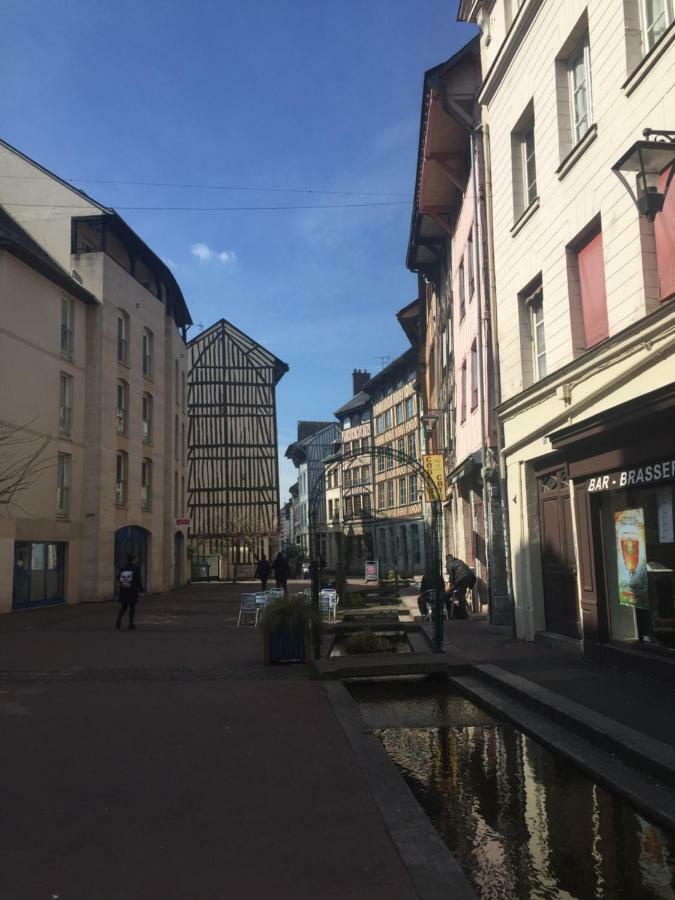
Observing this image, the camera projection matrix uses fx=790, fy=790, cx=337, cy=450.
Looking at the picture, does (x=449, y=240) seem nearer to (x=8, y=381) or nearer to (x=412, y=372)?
(x=8, y=381)

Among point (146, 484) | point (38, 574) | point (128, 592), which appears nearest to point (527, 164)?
point (128, 592)

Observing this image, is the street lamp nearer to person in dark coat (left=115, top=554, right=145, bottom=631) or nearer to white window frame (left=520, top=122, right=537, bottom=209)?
white window frame (left=520, top=122, right=537, bottom=209)

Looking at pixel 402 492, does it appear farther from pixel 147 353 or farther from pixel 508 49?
pixel 508 49

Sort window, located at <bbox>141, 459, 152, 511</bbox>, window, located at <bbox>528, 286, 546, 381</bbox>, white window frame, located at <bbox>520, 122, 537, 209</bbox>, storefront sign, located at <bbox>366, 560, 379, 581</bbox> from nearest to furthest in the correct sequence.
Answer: window, located at <bbox>528, 286, 546, 381</bbox>
white window frame, located at <bbox>520, 122, 537, 209</bbox>
window, located at <bbox>141, 459, 152, 511</bbox>
storefront sign, located at <bbox>366, 560, 379, 581</bbox>

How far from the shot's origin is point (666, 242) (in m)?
8.55

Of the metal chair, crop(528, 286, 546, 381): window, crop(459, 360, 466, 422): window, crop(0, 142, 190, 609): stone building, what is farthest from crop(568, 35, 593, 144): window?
crop(0, 142, 190, 609): stone building

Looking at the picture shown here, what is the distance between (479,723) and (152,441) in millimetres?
27609

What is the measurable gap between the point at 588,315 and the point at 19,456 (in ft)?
59.6

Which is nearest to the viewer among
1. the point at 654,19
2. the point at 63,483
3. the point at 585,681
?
the point at 585,681

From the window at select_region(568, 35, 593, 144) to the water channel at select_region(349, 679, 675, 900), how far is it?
8.19 m

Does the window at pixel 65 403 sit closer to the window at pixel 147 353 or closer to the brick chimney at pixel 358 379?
the window at pixel 147 353

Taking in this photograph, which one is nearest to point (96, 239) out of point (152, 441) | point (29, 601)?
point (152, 441)

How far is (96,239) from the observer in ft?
97.7

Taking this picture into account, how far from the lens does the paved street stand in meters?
3.83
